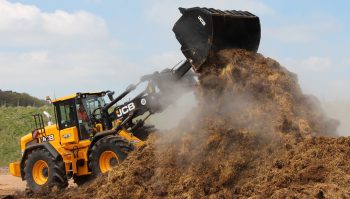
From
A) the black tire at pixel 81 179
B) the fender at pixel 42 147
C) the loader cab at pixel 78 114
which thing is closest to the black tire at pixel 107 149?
the black tire at pixel 81 179

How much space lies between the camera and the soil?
8.40 metres

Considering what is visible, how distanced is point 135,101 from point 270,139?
4.41 metres

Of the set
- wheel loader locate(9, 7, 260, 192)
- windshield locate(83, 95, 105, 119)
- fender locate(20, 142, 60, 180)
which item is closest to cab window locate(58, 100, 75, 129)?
wheel loader locate(9, 7, 260, 192)

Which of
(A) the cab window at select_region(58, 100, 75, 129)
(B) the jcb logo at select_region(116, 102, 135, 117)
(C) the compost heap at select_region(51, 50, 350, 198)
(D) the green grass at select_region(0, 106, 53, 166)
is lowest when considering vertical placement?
(C) the compost heap at select_region(51, 50, 350, 198)

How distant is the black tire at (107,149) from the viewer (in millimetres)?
11664

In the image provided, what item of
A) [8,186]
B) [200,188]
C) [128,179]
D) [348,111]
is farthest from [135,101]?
[348,111]

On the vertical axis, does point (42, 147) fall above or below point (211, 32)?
below

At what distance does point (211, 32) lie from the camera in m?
10.3

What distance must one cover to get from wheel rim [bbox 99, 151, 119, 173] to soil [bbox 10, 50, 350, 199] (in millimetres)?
1322

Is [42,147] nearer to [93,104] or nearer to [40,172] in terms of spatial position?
[40,172]

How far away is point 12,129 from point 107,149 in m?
25.7

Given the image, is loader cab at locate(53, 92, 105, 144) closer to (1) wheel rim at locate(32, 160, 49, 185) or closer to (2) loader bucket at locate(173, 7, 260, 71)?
(1) wheel rim at locate(32, 160, 49, 185)

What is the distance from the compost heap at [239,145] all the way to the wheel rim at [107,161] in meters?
1.21

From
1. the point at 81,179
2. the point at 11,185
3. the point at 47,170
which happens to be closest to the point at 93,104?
the point at 81,179
